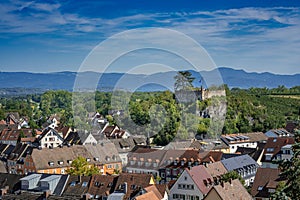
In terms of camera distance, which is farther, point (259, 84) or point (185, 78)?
point (259, 84)

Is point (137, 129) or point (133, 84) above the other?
point (133, 84)

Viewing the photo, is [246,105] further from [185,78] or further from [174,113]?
[174,113]

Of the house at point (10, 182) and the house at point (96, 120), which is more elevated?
the house at point (96, 120)

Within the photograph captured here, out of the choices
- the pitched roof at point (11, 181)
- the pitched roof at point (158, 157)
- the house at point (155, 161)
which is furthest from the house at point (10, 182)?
the pitched roof at point (158, 157)

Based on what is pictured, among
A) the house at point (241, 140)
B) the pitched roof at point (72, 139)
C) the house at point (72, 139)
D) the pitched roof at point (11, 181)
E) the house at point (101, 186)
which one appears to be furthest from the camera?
the pitched roof at point (72, 139)

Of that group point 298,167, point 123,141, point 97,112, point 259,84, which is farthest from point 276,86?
point 298,167

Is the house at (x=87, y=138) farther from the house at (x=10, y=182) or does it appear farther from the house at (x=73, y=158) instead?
the house at (x=10, y=182)

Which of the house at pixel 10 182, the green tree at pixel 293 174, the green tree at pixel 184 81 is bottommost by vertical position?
the house at pixel 10 182
